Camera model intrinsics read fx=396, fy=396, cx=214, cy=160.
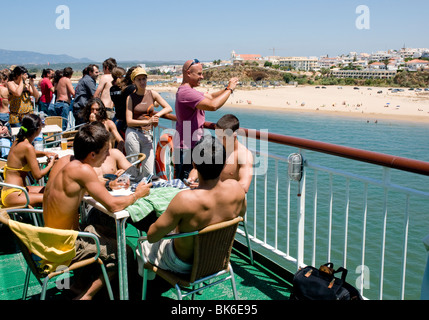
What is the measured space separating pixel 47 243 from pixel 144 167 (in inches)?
121

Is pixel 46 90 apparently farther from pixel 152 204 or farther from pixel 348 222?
pixel 348 222

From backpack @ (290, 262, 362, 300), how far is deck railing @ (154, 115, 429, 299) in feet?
1.23

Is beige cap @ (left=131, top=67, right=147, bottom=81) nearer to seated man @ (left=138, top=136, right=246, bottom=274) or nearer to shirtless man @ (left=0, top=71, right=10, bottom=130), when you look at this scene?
seated man @ (left=138, top=136, right=246, bottom=274)

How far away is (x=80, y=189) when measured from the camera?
8.36ft

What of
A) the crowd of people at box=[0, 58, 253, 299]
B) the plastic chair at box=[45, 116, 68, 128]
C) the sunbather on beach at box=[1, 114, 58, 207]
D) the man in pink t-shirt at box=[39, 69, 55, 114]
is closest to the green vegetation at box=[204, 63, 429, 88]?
the man in pink t-shirt at box=[39, 69, 55, 114]

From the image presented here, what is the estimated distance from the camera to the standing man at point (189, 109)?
3.85m

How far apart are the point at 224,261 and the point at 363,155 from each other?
1.16 meters

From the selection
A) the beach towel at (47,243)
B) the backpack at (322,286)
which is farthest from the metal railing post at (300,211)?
the beach towel at (47,243)

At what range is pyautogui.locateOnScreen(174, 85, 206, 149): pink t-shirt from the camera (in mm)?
3875

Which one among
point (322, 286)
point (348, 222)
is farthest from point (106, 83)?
point (348, 222)

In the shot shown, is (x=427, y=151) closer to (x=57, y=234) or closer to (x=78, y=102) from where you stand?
(x=78, y=102)

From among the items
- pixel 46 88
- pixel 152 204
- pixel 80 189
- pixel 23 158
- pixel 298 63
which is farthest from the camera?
pixel 298 63

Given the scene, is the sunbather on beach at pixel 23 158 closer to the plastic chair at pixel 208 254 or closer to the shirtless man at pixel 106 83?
the plastic chair at pixel 208 254

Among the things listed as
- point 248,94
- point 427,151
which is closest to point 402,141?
point 427,151
